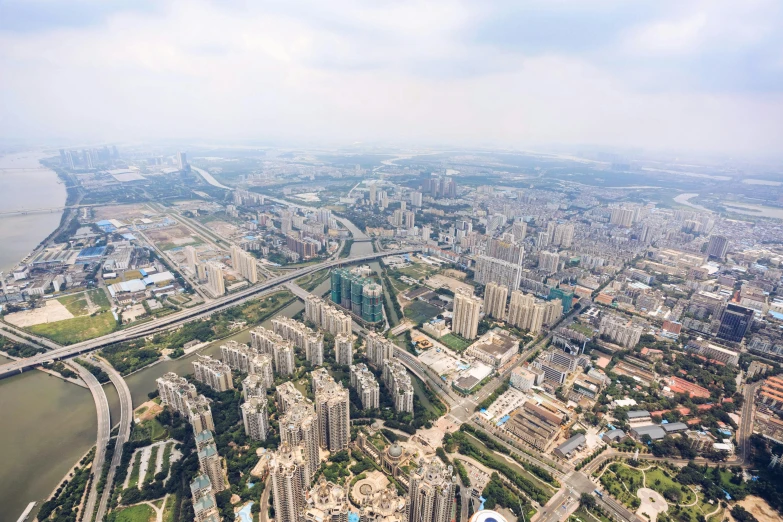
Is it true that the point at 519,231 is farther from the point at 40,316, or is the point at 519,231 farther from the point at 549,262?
the point at 40,316

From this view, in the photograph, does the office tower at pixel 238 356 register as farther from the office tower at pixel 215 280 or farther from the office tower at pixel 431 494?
the office tower at pixel 431 494

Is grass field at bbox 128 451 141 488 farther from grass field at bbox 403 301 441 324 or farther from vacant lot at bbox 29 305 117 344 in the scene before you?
grass field at bbox 403 301 441 324

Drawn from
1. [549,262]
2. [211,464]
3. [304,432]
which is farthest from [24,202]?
[549,262]

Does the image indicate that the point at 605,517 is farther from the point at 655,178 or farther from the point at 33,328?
the point at 655,178

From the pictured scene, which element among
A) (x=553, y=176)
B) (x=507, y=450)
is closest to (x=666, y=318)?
(x=507, y=450)

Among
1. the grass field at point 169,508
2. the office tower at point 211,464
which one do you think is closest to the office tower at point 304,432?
the office tower at point 211,464
